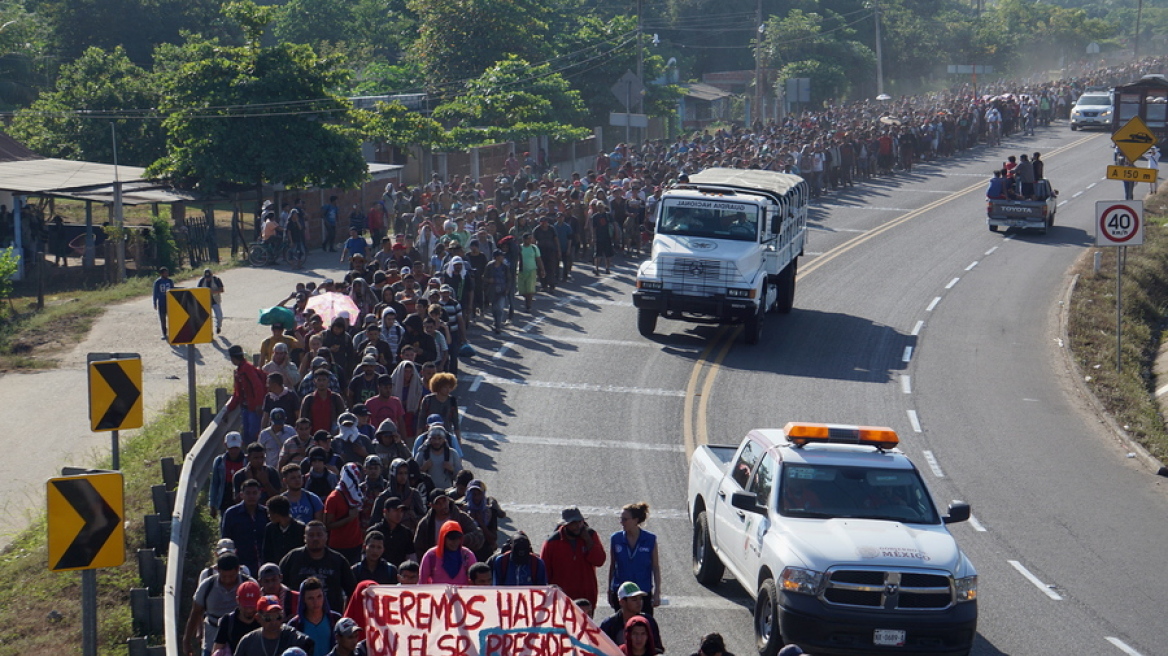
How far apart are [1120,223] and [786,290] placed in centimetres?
622

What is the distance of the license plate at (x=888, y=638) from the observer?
1070cm

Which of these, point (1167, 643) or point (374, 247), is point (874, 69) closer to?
point (374, 247)

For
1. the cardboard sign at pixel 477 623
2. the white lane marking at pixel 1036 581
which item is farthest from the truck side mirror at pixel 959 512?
the cardboard sign at pixel 477 623

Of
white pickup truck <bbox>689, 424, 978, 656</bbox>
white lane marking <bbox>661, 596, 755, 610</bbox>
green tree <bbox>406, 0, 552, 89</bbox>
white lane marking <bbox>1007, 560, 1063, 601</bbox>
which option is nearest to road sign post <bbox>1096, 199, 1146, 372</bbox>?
white lane marking <bbox>1007, 560, 1063, 601</bbox>

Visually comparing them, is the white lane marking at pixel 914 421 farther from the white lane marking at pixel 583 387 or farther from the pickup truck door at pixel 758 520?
the pickup truck door at pixel 758 520

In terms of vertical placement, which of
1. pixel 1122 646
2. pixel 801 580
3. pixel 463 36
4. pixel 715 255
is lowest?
pixel 1122 646

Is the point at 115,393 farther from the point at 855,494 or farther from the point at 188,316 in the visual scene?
the point at 855,494

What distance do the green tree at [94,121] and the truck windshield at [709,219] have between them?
26.5m

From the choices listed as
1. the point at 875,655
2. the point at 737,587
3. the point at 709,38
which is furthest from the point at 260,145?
the point at 709,38

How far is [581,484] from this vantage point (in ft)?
54.9

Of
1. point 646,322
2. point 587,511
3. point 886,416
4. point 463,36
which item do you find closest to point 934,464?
point 886,416

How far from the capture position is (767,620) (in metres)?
11.4

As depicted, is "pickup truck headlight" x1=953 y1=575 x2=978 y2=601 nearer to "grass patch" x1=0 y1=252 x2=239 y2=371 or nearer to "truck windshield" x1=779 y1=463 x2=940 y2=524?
"truck windshield" x1=779 y1=463 x2=940 y2=524

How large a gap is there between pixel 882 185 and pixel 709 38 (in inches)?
1799
